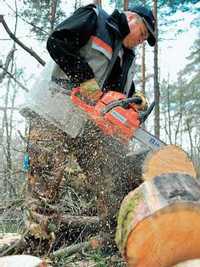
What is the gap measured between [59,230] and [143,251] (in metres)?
1.39

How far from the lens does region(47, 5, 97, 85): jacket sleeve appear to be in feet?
10.0

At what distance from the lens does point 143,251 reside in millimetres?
1725

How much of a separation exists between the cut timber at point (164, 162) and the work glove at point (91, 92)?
0.59 meters

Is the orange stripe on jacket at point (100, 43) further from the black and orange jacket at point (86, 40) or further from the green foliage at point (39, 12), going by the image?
the green foliage at point (39, 12)

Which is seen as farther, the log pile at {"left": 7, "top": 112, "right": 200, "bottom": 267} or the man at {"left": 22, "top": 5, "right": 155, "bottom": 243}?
the man at {"left": 22, "top": 5, "right": 155, "bottom": 243}

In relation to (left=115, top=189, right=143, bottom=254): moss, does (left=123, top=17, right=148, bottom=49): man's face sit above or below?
above

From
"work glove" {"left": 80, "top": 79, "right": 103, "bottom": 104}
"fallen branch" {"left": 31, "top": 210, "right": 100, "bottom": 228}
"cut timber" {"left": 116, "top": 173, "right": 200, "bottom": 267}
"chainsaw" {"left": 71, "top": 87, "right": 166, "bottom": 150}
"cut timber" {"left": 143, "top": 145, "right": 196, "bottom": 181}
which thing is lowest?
"fallen branch" {"left": 31, "top": 210, "right": 100, "bottom": 228}

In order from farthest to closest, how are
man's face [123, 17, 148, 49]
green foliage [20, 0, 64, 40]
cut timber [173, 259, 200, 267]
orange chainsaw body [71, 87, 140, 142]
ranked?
1. green foliage [20, 0, 64, 40]
2. man's face [123, 17, 148, 49]
3. orange chainsaw body [71, 87, 140, 142]
4. cut timber [173, 259, 200, 267]

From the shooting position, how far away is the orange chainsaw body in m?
2.76

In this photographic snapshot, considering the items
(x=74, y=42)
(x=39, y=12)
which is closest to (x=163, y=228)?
(x=74, y=42)

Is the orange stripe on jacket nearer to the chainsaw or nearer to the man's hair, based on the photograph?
the man's hair

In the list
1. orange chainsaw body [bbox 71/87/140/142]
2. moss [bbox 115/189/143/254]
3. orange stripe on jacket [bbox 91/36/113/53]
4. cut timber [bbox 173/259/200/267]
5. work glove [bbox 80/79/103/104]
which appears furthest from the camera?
orange stripe on jacket [bbox 91/36/113/53]

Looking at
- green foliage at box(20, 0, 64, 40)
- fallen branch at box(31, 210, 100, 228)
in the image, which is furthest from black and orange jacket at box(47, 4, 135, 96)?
green foliage at box(20, 0, 64, 40)

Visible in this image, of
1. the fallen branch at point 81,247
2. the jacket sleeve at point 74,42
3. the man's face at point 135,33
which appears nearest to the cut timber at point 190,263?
the fallen branch at point 81,247
